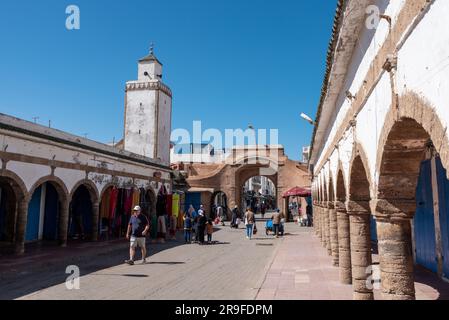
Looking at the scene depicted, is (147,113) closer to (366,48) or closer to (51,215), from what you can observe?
(51,215)

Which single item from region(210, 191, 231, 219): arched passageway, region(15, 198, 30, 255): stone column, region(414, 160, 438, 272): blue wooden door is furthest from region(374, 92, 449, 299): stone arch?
region(210, 191, 231, 219): arched passageway

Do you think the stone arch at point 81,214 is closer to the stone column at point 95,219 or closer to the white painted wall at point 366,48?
the stone column at point 95,219

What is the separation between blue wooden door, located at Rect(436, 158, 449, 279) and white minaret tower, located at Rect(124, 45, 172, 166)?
20.3m

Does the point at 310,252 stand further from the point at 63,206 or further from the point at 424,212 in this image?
the point at 63,206

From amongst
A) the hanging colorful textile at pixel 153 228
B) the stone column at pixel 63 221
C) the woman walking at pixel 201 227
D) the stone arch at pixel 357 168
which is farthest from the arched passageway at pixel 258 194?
the stone arch at pixel 357 168

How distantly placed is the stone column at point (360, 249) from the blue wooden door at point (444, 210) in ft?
8.87

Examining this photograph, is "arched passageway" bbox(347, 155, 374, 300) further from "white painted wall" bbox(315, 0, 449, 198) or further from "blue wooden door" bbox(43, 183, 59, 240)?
"blue wooden door" bbox(43, 183, 59, 240)

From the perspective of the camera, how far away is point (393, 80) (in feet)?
12.3

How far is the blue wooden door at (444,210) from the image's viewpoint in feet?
26.7

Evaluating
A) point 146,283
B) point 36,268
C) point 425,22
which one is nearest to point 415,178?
point 425,22

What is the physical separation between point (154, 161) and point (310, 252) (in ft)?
37.6

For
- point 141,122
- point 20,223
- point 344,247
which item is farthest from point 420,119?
point 141,122

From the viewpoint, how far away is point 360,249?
261 inches
